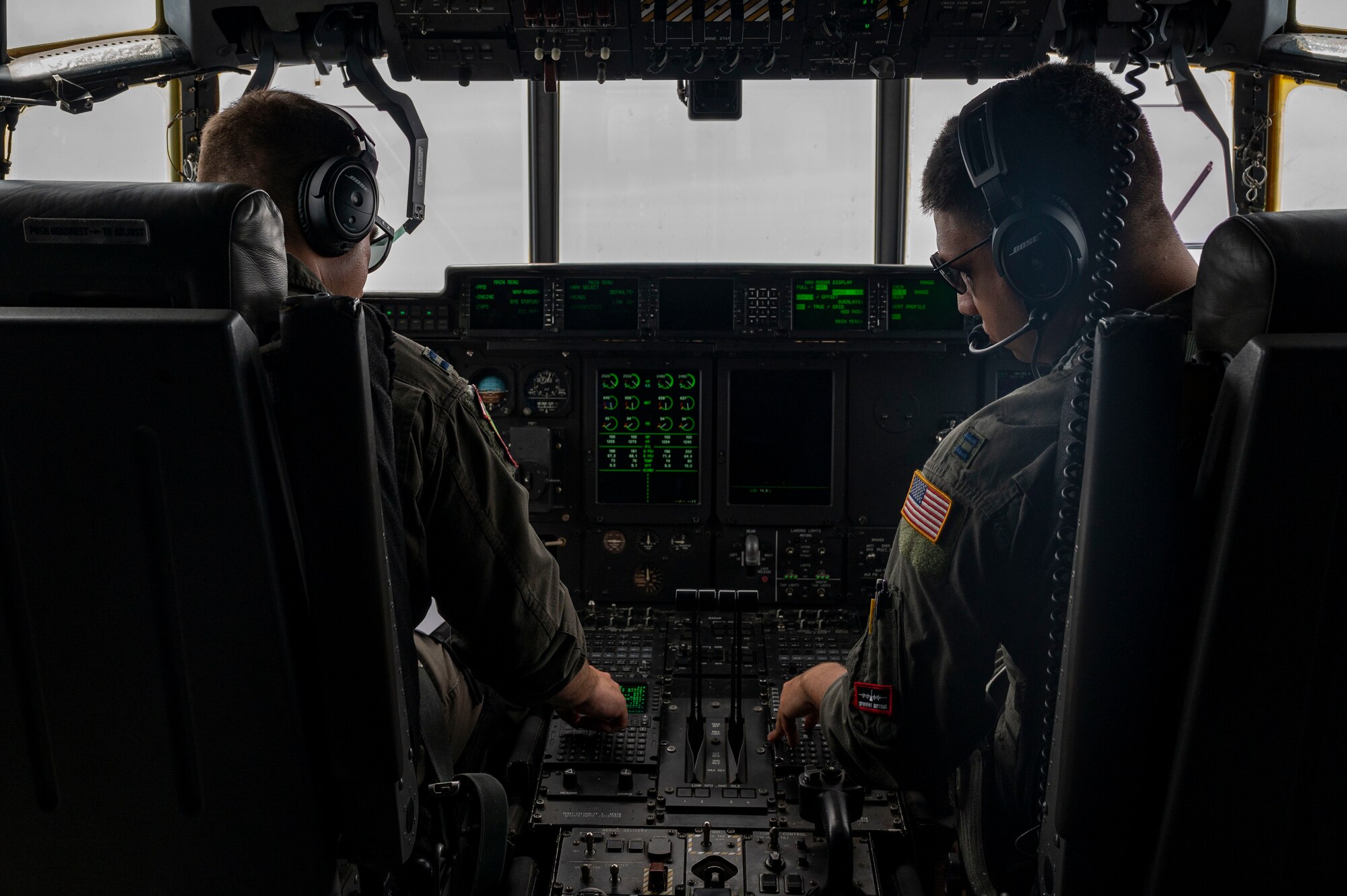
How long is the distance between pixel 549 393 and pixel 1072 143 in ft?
5.65

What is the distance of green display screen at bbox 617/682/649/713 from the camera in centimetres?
199

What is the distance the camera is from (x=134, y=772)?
88cm

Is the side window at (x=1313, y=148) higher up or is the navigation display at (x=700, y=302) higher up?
the side window at (x=1313, y=148)

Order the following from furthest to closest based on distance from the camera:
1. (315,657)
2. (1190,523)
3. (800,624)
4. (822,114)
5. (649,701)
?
(822,114)
(800,624)
(649,701)
(315,657)
(1190,523)

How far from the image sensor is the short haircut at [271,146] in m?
1.19

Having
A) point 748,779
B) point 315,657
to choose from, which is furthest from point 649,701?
point 315,657

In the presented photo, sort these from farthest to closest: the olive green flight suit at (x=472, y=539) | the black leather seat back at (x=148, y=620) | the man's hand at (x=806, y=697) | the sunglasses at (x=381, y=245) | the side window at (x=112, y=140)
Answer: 1. the side window at (x=112, y=140)
2. the sunglasses at (x=381, y=245)
3. the man's hand at (x=806, y=697)
4. the olive green flight suit at (x=472, y=539)
5. the black leather seat back at (x=148, y=620)

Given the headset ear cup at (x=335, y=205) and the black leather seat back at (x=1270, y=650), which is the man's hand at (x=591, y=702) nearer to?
the headset ear cup at (x=335, y=205)

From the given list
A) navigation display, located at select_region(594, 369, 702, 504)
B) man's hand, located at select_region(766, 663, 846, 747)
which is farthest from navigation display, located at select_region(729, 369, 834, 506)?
man's hand, located at select_region(766, 663, 846, 747)

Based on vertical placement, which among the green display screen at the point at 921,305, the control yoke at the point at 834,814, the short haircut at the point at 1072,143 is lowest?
the control yoke at the point at 834,814

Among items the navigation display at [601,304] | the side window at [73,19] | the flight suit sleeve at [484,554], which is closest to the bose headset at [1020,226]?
the flight suit sleeve at [484,554]

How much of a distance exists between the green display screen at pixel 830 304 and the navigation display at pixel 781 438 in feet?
0.49

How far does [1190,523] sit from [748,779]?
1.19 m

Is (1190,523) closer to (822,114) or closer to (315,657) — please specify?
(315,657)
